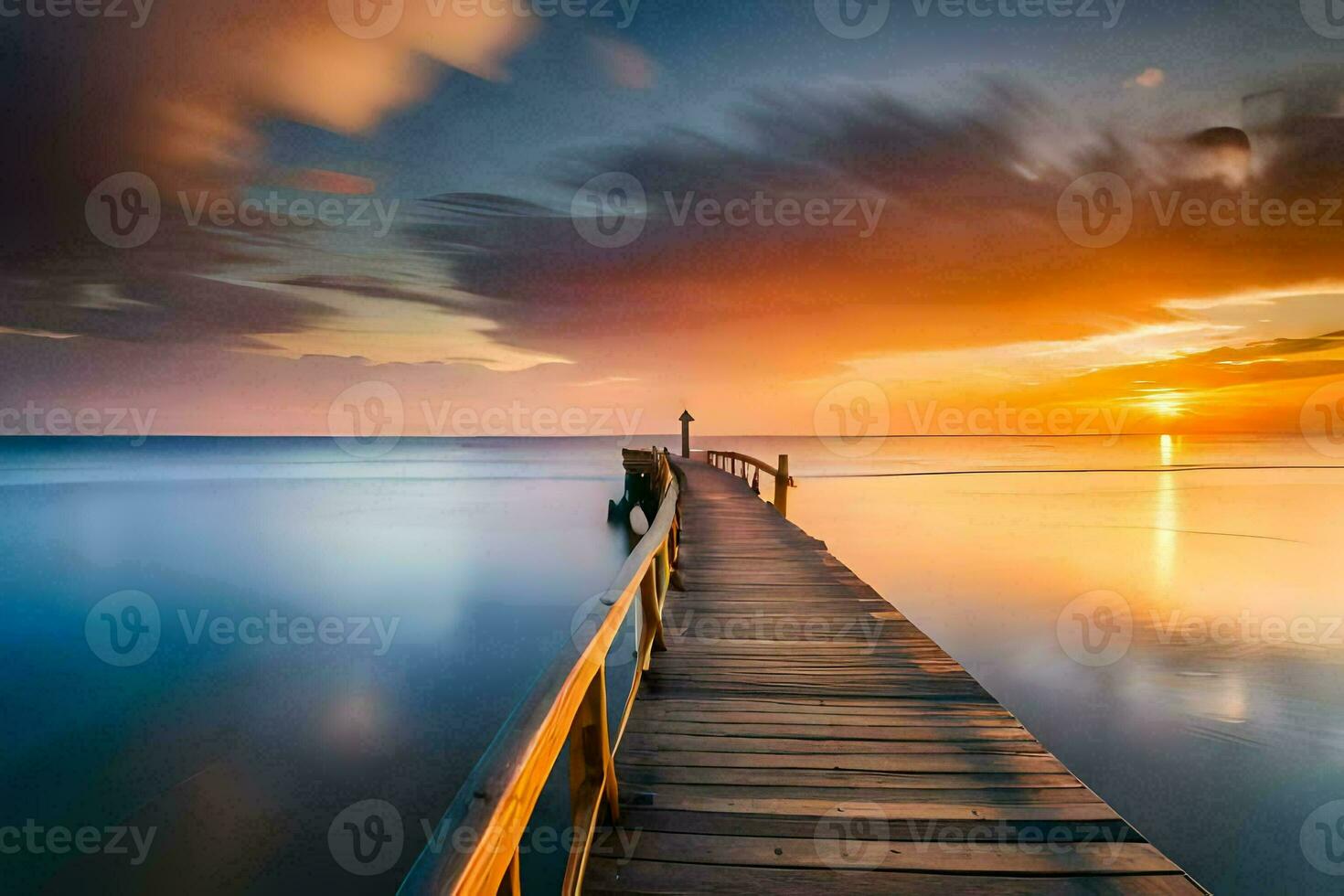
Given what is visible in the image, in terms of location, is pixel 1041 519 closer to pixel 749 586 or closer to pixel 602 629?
pixel 749 586

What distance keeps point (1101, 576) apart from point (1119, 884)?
53.4 feet

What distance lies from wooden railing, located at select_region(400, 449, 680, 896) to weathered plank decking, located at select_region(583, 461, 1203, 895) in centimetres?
29

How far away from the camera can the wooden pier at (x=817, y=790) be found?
214cm

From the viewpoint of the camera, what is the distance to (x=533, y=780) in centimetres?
138

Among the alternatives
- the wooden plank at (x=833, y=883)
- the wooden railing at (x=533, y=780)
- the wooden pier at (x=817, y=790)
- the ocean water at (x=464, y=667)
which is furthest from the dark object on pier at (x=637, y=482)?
the wooden plank at (x=833, y=883)

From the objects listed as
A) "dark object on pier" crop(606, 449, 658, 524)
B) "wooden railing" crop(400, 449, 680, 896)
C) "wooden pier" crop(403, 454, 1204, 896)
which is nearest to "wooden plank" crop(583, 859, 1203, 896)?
"wooden pier" crop(403, 454, 1204, 896)

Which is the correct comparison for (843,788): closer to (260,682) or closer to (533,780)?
(533,780)

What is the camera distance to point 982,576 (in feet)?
49.6

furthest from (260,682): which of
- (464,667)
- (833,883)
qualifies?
(833,883)

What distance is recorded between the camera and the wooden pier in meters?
2.14

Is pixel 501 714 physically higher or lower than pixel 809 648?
lower

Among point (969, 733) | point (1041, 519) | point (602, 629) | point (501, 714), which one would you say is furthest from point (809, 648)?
point (1041, 519)

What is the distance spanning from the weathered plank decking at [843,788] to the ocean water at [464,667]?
4.28 m

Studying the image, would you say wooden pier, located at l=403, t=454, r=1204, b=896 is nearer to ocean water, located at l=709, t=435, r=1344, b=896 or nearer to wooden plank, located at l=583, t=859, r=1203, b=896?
wooden plank, located at l=583, t=859, r=1203, b=896
